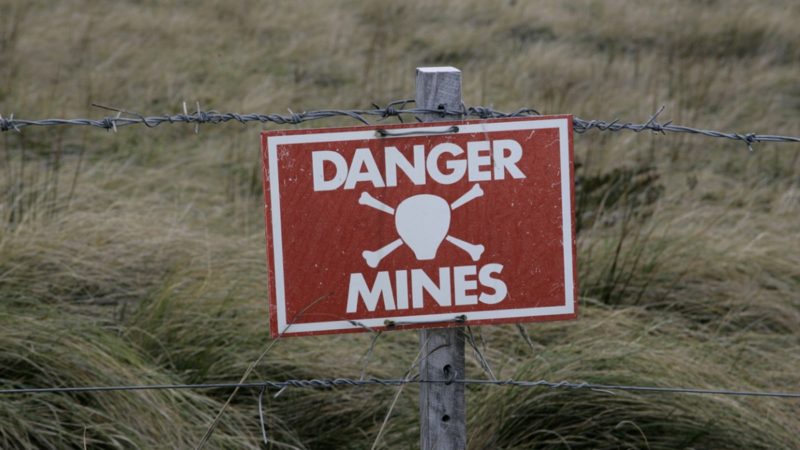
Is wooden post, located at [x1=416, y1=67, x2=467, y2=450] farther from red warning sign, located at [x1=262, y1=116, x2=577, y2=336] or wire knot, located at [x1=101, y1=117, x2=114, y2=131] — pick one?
wire knot, located at [x1=101, y1=117, x2=114, y2=131]

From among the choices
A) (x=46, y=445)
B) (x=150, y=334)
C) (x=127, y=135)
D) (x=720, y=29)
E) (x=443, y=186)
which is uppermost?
(x=720, y=29)

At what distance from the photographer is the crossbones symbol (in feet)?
6.89

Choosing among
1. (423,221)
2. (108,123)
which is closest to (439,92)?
(423,221)

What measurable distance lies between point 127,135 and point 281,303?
15.6 ft

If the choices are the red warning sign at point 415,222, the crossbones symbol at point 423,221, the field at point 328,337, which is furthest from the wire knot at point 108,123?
the field at point 328,337

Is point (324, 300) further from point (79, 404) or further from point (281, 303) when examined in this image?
point (79, 404)

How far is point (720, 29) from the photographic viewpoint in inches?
398

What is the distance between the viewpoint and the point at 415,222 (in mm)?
2107

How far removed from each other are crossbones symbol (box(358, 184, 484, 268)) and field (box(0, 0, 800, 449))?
49cm

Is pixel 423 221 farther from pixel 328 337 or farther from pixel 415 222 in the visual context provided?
pixel 328 337

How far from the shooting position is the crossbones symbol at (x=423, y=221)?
Result: 6.89 ft

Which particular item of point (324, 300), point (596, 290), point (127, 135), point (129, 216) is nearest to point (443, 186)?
point (324, 300)

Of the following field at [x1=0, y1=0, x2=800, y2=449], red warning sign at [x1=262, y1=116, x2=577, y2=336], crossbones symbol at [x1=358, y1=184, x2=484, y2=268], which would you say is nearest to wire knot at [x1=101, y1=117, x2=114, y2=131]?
red warning sign at [x1=262, y1=116, x2=577, y2=336]

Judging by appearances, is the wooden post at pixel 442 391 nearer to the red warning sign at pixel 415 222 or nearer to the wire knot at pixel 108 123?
the red warning sign at pixel 415 222
